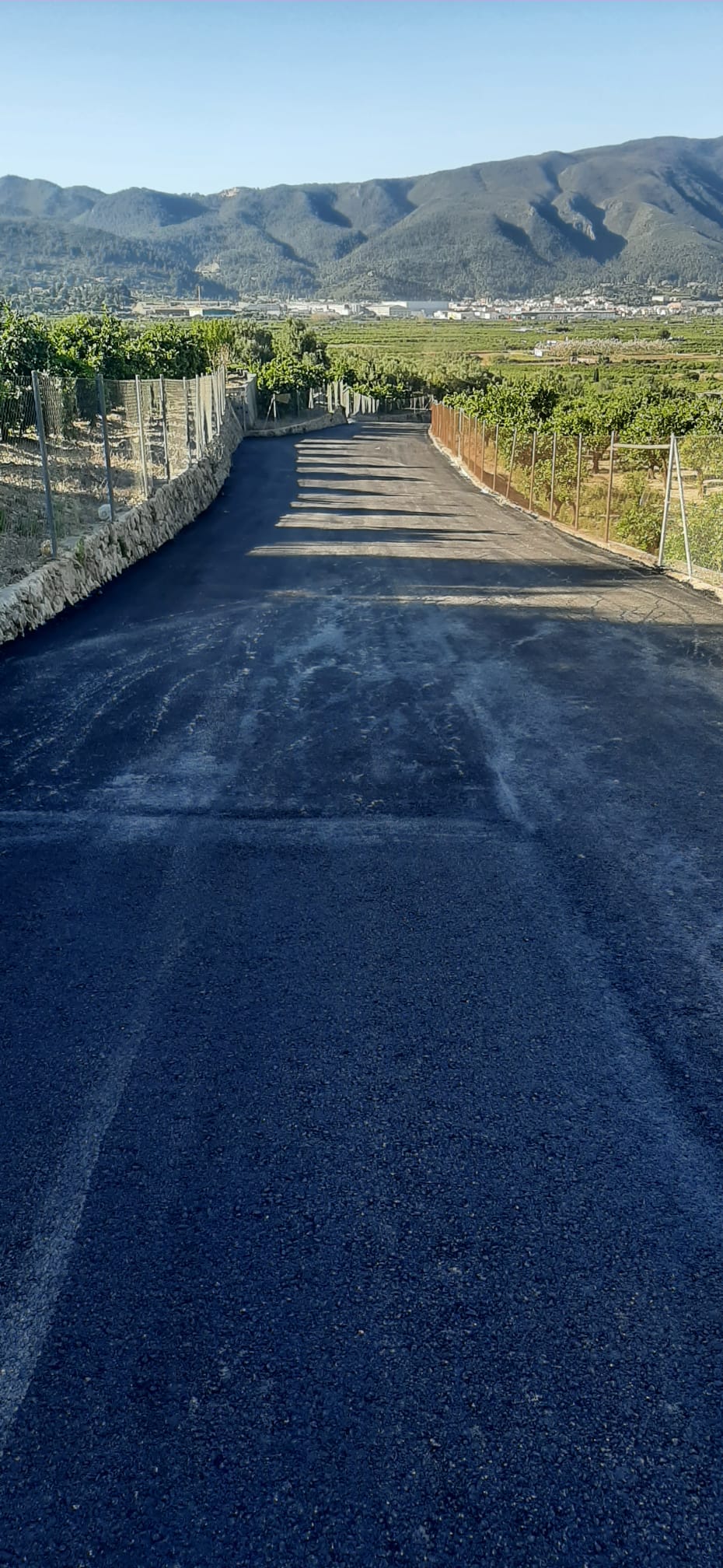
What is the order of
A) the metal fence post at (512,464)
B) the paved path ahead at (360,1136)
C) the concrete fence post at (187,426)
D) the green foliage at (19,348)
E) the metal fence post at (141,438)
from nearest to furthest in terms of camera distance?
the paved path ahead at (360,1136) → the metal fence post at (141,438) → the concrete fence post at (187,426) → the green foliage at (19,348) → the metal fence post at (512,464)

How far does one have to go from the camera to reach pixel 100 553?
15438mm

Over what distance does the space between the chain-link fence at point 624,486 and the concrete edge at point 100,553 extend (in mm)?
7824

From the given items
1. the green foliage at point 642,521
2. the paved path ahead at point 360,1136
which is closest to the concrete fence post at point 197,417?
the green foliage at point 642,521

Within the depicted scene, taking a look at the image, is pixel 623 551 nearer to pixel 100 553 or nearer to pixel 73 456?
pixel 100 553

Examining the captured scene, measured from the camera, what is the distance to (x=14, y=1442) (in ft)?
9.89

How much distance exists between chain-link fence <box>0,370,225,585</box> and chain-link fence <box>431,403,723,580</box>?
321 inches

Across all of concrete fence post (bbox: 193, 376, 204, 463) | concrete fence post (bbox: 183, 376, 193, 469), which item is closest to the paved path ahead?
concrete fence post (bbox: 183, 376, 193, 469)

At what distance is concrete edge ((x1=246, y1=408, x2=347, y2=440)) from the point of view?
53125 mm

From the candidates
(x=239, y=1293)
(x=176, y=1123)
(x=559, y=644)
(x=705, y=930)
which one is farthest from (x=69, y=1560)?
(x=559, y=644)

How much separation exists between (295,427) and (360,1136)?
5800 centimetres

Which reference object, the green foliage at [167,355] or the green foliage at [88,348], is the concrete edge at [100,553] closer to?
the green foliage at [88,348]

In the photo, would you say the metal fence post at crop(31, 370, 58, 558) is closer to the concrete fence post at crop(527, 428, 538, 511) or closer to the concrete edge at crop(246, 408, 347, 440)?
the concrete fence post at crop(527, 428, 538, 511)

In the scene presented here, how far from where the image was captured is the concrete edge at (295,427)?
5312cm

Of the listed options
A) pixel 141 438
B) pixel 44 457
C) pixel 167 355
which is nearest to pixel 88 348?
pixel 167 355
